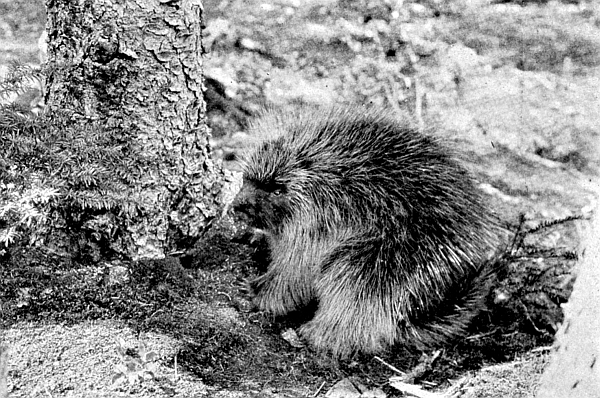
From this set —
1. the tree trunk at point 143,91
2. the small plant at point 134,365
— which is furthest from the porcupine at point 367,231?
the small plant at point 134,365

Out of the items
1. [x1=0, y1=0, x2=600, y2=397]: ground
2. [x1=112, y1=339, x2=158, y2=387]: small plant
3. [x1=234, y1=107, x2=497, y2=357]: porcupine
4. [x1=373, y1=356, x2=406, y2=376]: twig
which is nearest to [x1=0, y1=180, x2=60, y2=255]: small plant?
[x1=0, y1=0, x2=600, y2=397]: ground

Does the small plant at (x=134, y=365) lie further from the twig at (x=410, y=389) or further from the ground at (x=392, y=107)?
the twig at (x=410, y=389)

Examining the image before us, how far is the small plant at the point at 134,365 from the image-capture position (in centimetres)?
178

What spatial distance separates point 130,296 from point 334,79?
5.80 feet

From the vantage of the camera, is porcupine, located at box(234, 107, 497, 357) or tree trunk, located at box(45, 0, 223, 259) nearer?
tree trunk, located at box(45, 0, 223, 259)

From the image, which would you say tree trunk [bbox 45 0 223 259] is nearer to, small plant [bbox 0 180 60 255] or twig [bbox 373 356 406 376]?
small plant [bbox 0 180 60 255]

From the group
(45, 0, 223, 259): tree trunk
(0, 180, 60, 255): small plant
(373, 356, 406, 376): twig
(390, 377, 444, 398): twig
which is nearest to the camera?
(0, 180, 60, 255): small plant

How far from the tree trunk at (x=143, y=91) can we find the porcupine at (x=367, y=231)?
302mm

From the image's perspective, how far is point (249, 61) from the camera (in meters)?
3.39

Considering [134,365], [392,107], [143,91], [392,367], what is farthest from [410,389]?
[392,107]

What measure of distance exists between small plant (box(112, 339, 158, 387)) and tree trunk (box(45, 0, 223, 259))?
431 millimetres

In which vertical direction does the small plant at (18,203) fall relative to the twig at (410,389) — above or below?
above

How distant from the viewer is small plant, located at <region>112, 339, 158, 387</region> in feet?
5.83

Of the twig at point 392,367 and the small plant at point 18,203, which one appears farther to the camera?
the twig at point 392,367
